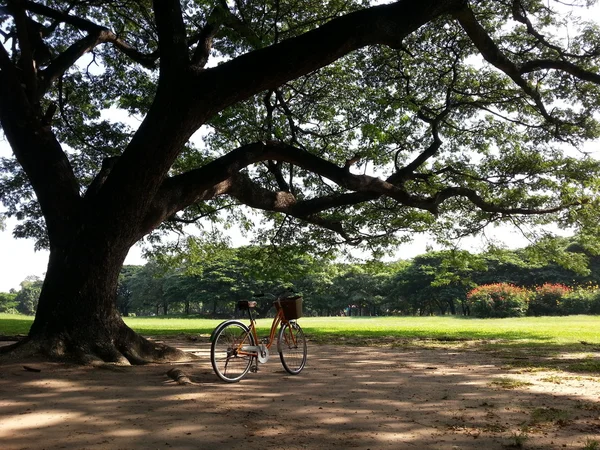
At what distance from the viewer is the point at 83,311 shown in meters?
6.50

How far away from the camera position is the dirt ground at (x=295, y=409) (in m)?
3.42

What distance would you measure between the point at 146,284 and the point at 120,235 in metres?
60.7

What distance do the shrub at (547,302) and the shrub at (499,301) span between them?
132 cm

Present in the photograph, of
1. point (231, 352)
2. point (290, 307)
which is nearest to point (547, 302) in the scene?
point (290, 307)

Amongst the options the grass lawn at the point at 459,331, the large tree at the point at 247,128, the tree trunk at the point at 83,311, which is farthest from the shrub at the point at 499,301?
the tree trunk at the point at 83,311

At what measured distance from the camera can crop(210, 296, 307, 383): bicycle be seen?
5.76 meters

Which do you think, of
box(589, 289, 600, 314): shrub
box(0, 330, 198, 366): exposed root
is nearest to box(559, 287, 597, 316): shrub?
box(589, 289, 600, 314): shrub

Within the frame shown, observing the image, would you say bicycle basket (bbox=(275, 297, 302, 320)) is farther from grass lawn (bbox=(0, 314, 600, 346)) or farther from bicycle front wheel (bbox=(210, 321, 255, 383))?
grass lawn (bbox=(0, 314, 600, 346))

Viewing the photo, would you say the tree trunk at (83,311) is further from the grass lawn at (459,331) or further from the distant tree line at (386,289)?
the distant tree line at (386,289)

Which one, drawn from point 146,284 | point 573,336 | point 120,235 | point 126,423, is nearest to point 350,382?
point 126,423

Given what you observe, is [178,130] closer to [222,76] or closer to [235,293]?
[222,76]

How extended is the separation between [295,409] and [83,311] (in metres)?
3.67

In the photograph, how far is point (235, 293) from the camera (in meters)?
52.7

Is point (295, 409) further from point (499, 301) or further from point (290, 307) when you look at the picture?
point (499, 301)
